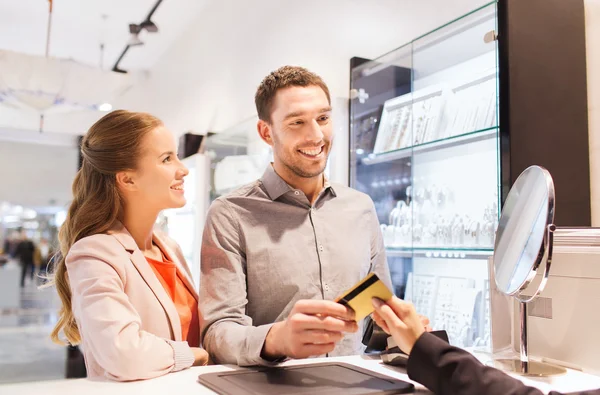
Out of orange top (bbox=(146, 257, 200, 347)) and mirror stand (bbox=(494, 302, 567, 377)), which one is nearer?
mirror stand (bbox=(494, 302, 567, 377))

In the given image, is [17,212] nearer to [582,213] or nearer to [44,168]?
[44,168]

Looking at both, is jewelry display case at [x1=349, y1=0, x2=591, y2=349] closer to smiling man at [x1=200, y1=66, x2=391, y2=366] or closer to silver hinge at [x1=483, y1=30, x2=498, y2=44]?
silver hinge at [x1=483, y1=30, x2=498, y2=44]

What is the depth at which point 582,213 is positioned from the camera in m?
2.12

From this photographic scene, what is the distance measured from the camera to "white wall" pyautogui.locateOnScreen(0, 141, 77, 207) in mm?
12120

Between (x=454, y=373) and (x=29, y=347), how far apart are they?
8045 millimetres

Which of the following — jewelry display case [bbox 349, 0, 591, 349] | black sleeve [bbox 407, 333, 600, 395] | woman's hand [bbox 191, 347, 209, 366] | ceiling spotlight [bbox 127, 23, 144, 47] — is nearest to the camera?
black sleeve [bbox 407, 333, 600, 395]

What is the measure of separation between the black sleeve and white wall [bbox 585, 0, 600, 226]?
128 cm

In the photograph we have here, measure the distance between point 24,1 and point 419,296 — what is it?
516 cm

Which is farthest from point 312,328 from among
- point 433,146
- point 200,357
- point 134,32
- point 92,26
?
point 92,26

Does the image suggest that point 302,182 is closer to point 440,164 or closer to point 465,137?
point 465,137

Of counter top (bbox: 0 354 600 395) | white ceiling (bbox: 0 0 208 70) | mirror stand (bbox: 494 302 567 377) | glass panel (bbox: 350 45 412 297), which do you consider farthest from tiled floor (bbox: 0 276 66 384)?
mirror stand (bbox: 494 302 567 377)

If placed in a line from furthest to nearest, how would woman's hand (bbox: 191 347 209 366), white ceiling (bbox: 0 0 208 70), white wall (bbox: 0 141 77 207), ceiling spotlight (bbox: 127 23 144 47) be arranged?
1. white wall (bbox: 0 141 77 207)
2. white ceiling (bbox: 0 0 208 70)
3. ceiling spotlight (bbox: 127 23 144 47)
4. woman's hand (bbox: 191 347 209 366)

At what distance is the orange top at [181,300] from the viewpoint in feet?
6.04

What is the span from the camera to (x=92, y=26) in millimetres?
6312
